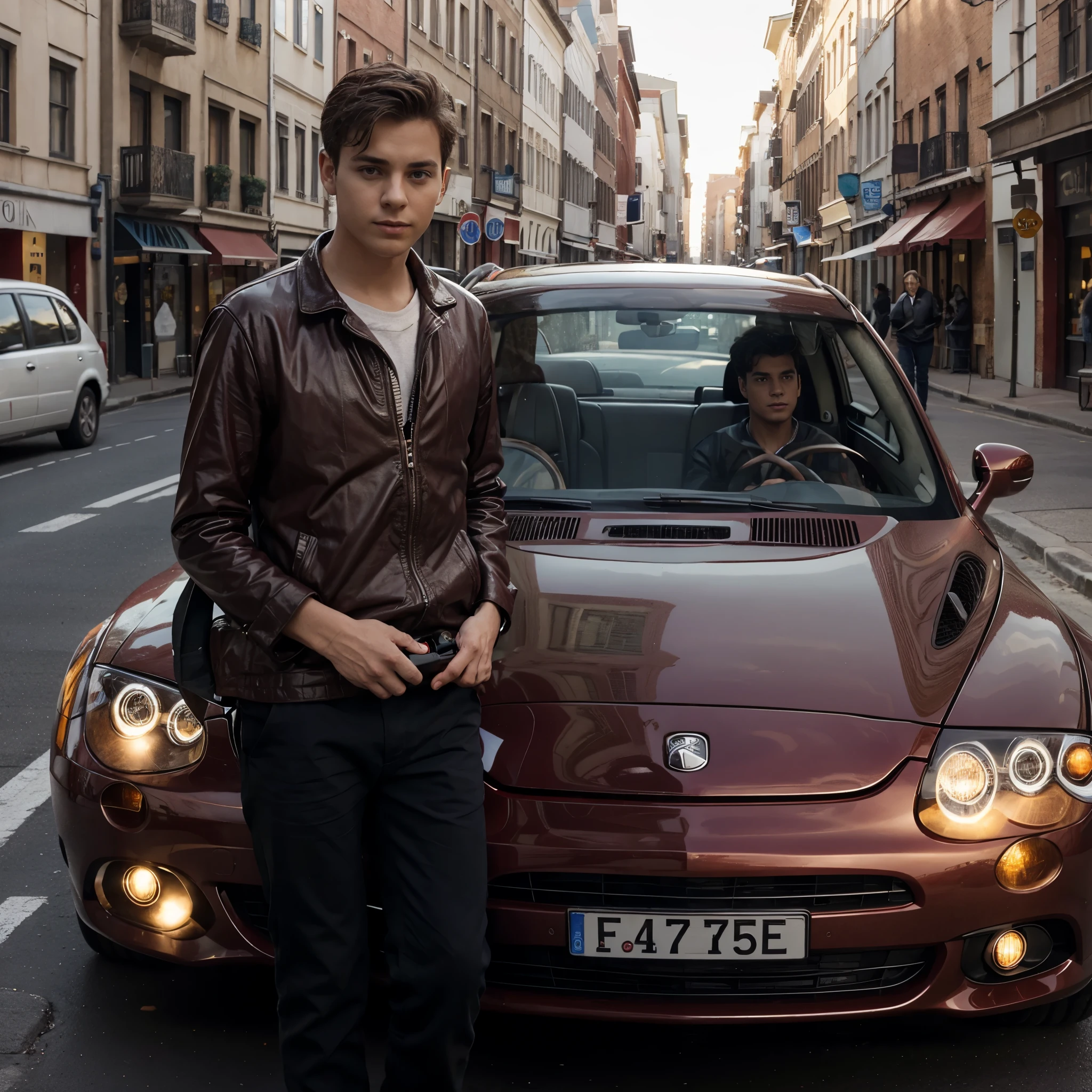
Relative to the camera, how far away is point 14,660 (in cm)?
689

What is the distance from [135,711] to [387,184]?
1294mm

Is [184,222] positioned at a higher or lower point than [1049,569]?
higher

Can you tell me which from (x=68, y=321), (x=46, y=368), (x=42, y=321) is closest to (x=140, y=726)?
(x=46, y=368)

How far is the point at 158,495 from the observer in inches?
514

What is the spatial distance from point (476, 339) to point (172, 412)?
70.8 feet

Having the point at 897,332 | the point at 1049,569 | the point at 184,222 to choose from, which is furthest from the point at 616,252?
the point at 1049,569

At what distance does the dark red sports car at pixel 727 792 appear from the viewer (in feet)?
8.99

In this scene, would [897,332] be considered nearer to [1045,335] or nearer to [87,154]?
[1045,335]

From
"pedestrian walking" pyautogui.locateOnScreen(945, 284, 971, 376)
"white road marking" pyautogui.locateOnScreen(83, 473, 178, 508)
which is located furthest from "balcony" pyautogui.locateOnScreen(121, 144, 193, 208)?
"white road marking" pyautogui.locateOnScreen(83, 473, 178, 508)

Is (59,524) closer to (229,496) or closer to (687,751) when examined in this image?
(687,751)

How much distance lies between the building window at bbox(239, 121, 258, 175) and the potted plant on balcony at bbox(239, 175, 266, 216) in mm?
455

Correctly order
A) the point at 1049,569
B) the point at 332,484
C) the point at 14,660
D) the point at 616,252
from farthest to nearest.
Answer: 1. the point at 616,252
2. the point at 1049,569
3. the point at 14,660
4. the point at 332,484

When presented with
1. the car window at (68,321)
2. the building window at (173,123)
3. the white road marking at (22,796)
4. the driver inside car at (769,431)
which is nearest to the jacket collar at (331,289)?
the driver inside car at (769,431)

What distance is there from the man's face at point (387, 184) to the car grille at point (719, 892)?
1.12 meters
